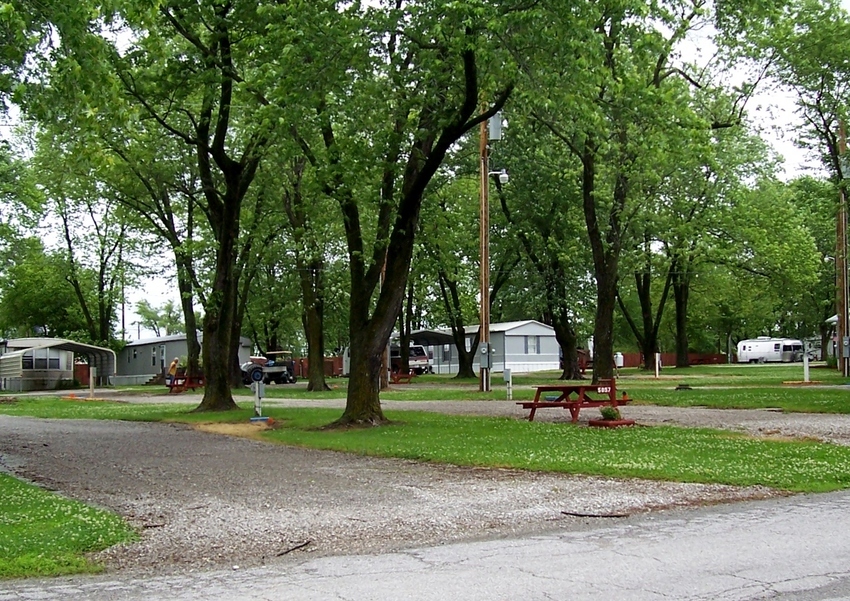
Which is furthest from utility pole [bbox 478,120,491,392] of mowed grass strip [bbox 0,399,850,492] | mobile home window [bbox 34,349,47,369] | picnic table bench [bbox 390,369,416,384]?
mobile home window [bbox 34,349,47,369]

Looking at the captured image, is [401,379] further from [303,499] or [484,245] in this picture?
[303,499]

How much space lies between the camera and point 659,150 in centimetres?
1648

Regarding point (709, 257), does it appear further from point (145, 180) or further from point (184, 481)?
point (184, 481)

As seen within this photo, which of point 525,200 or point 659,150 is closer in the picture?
point 659,150

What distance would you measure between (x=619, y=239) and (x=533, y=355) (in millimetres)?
31586

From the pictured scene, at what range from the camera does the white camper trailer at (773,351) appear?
7400 cm

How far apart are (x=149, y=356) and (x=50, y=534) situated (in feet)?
174

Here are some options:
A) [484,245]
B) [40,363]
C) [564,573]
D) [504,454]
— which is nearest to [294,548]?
[564,573]

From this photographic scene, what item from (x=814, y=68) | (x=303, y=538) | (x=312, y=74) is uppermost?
(x=814, y=68)

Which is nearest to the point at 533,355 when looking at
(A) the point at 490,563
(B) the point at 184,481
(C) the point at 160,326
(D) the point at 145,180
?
(D) the point at 145,180

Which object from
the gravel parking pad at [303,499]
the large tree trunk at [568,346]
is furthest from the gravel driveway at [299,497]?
the large tree trunk at [568,346]

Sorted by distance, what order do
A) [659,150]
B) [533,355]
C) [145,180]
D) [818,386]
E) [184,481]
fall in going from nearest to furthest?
1. [184,481]
2. [659,150]
3. [818,386]
4. [145,180]
5. [533,355]

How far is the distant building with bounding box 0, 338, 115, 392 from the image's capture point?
49219 mm

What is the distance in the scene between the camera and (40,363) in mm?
50219
